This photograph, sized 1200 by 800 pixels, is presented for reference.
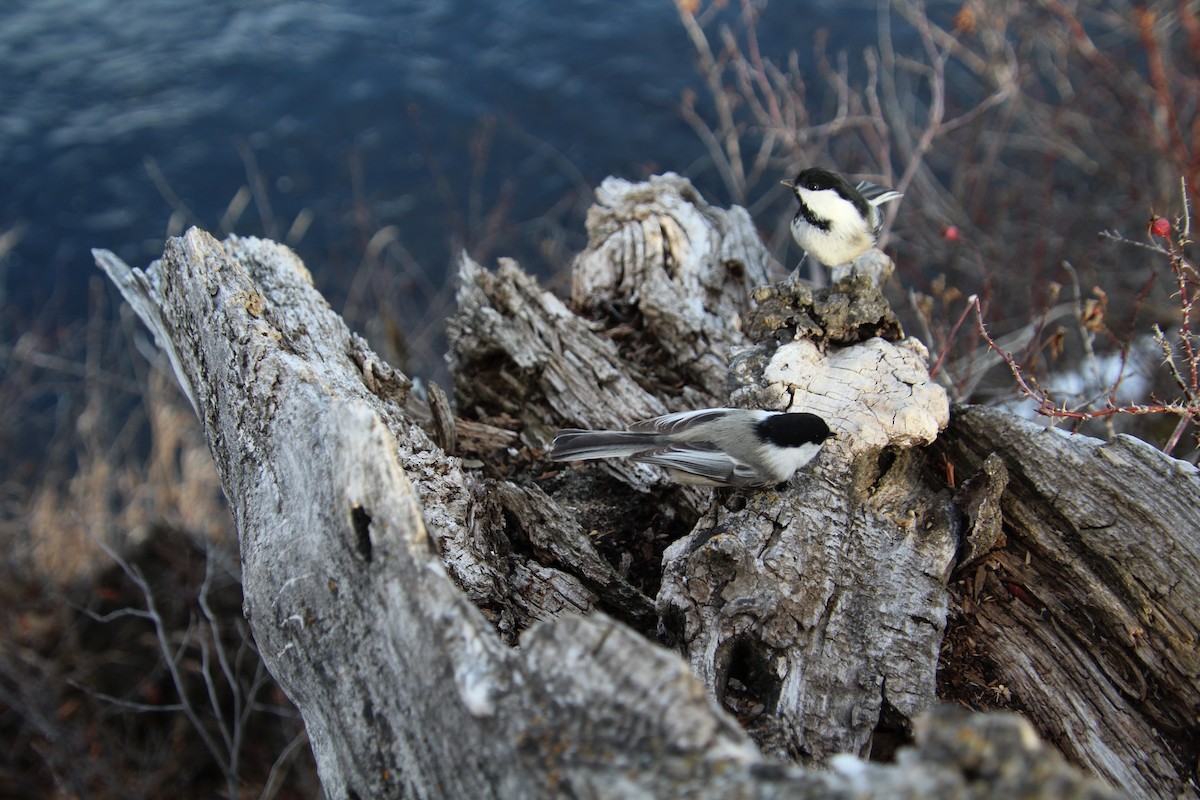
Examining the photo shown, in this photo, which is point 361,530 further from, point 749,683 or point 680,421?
point 680,421

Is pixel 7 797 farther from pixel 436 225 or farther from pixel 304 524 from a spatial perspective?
pixel 436 225

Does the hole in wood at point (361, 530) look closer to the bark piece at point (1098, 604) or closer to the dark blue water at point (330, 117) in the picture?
the bark piece at point (1098, 604)

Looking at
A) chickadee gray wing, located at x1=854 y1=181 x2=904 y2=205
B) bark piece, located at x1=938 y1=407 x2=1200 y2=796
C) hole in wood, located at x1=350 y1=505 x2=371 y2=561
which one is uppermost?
hole in wood, located at x1=350 y1=505 x2=371 y2=561

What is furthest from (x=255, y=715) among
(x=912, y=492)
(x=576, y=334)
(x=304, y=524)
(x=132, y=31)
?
(x=132, y=31)

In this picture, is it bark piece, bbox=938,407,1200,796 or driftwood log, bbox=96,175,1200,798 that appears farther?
bark piece, bbox=938,407,1200,796

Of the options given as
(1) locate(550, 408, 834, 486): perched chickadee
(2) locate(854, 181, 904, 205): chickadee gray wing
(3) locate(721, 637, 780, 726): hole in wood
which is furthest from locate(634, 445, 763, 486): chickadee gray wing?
(2) locate(854, 181, 904, 205): chickadee gray wing

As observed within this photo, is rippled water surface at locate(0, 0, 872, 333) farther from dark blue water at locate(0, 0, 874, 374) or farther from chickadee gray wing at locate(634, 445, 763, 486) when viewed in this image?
chickadee gray wing at locate(634, 445, 763, 486)

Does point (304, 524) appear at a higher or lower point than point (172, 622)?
higher
